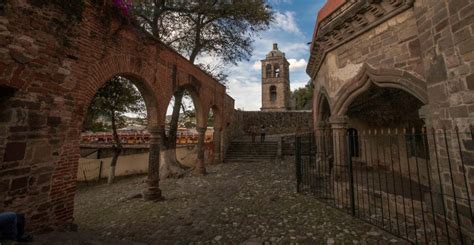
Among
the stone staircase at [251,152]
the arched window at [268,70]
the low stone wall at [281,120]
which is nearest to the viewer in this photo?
the stone staircase at [251,152]

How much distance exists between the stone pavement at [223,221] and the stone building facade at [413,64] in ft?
5.48

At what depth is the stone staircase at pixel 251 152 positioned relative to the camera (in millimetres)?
15273

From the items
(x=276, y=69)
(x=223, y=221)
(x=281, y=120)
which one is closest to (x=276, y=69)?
(x=276, y=69)

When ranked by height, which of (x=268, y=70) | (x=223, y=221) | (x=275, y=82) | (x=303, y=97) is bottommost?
(x=223, y=221)

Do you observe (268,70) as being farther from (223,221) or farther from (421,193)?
(223,221)

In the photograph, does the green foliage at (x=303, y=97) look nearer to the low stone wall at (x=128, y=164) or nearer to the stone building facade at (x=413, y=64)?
the low stone wall at (x=128, y=164)

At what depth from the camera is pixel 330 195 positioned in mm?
6676

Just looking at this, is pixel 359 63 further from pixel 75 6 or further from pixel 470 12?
pixel 75 6

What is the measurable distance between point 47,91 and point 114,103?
8545 millimetres

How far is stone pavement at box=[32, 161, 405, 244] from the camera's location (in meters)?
4.09

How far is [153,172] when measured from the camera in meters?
7.27

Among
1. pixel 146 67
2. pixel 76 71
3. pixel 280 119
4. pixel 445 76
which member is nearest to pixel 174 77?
pixel 146 67

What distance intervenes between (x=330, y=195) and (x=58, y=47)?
768 centimetres

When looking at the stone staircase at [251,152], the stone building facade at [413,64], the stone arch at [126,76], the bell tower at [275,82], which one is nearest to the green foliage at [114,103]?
the stone arch at [126,76]
